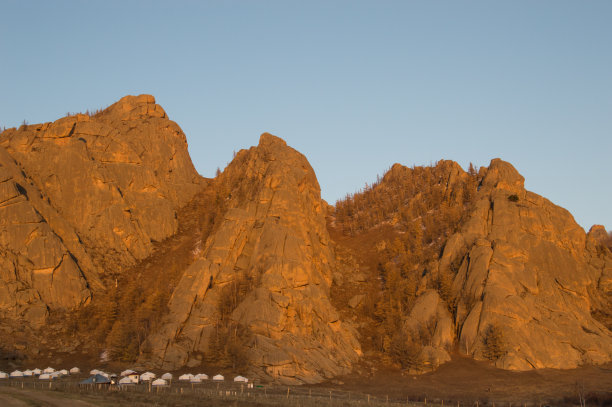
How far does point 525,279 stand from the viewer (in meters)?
106

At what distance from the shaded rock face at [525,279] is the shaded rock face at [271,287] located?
22.2 m

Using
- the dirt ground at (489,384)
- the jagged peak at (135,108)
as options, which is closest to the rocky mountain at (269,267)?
the jagged peak at (135,108)

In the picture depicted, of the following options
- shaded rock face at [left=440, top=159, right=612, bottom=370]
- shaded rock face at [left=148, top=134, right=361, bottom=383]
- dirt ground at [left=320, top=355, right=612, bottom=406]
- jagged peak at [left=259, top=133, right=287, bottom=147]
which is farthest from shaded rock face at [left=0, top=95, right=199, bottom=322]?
shaded rock face at [left=440, top=159, right=612, bottom=370]

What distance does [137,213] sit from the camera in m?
125

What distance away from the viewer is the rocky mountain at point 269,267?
95.4 metres

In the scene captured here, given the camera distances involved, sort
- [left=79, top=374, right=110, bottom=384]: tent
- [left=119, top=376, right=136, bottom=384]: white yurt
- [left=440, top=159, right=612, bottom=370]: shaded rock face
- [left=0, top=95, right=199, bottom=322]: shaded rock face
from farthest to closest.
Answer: [left=0, top=95, right=199, bottom=322]: shaded rock face, [left=440, top=159, right=612, bottom=370]: shaded rock face, [left=119, top=376, right=136, bottom=384]: white yurt, [left=79, top=374, right=110, bottom=384]: tent

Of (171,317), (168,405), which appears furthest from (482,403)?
(171,317)

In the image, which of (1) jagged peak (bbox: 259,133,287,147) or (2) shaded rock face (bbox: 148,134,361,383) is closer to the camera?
(2) shaded rock face (bbox: 148,134,361,383)

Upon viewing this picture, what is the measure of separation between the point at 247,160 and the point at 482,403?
7830 cm

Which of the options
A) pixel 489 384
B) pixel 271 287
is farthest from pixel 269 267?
pixel 489 384

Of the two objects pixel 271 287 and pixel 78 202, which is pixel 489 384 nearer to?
pixel 271 287

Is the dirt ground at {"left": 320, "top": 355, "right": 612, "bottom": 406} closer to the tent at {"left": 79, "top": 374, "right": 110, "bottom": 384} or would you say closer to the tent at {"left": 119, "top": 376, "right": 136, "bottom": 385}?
the tent at {"left": 119, "top": 376, "right": 136, "bottom": 385}

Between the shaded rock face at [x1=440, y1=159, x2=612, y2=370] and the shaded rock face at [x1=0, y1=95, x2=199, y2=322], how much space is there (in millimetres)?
60828

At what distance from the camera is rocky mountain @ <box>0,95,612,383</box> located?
9538 cm
